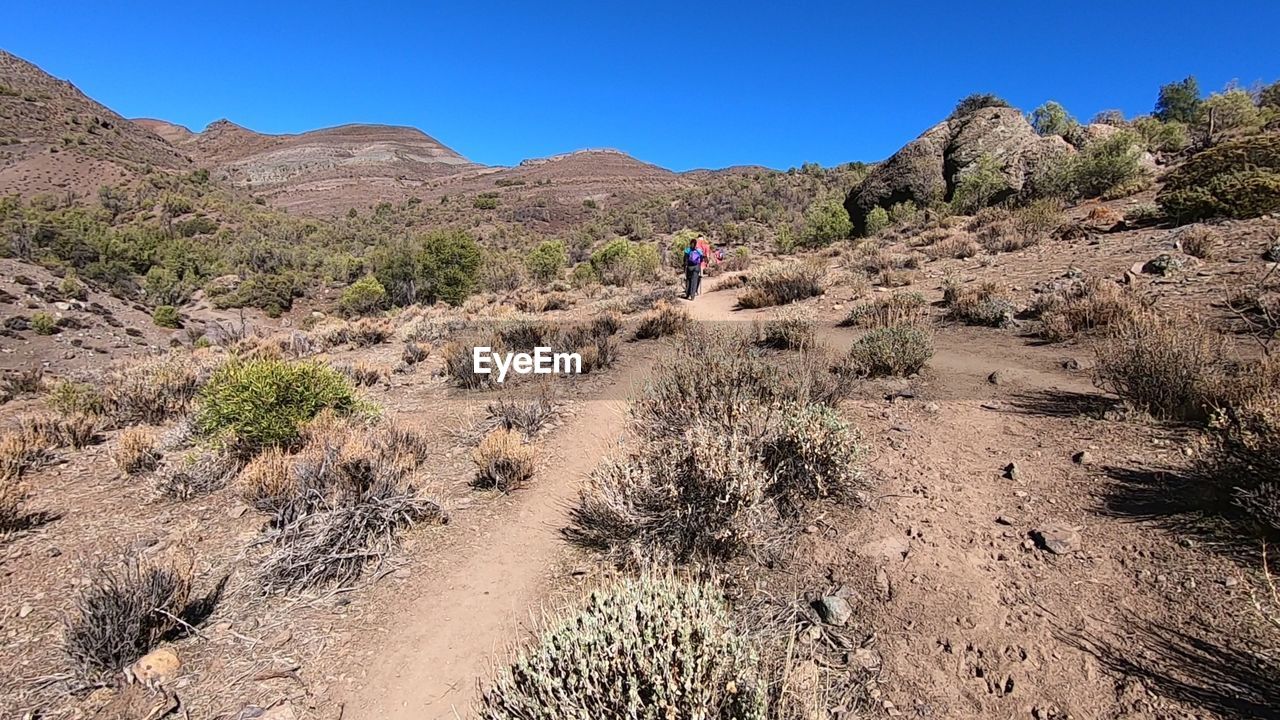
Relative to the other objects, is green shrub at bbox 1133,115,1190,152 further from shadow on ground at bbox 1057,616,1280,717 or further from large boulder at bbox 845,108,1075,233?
shadow on ground at bbox 1057,616,1280,717

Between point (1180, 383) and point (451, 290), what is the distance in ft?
71.4

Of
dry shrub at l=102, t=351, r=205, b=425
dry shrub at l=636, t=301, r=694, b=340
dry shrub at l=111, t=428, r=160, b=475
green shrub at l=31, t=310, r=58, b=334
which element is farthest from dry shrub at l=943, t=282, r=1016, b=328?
green shrub at l=31, t=310, r=58, b=334

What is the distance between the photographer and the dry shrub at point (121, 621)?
2885mm

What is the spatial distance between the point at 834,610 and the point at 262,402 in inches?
232

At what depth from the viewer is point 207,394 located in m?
5.90

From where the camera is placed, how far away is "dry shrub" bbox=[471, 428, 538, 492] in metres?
5.07

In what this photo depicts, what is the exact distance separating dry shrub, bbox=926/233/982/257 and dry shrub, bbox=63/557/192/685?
51.6 ft

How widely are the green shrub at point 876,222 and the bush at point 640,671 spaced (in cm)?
2199

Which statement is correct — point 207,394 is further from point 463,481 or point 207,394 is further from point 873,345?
point 873,345

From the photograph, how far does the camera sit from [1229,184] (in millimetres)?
10555

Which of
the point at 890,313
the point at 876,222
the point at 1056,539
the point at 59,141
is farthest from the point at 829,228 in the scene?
the point at 59,141

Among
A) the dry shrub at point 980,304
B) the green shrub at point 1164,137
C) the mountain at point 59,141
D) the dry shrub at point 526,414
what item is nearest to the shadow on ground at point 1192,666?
the dry shrub at point 526,414

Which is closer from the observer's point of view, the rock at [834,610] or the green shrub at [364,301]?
the rock at [834,610]

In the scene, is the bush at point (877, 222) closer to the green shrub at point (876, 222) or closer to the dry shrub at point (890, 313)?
the green shrub at point (876, 222)
